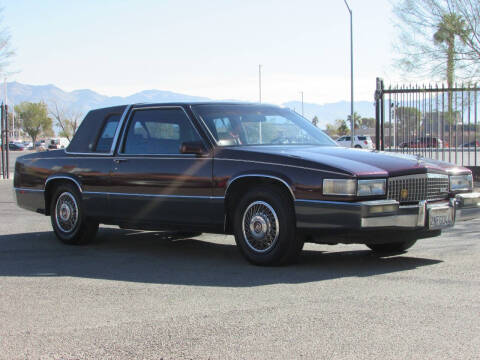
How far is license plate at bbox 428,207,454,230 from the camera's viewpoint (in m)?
6.87

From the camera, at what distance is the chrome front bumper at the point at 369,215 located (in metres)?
6.42

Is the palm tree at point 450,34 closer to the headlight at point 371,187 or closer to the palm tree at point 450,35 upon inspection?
the palm tree at point 450,35

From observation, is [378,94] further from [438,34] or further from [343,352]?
[343,352]

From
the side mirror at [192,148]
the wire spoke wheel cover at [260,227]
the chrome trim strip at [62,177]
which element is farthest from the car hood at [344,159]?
the chrome trim strip at [62,177]

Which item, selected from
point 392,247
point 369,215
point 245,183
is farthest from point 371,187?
point 392,247

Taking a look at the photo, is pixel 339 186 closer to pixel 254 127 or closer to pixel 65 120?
pixel 254 127

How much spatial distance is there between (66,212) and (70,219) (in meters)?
0.11

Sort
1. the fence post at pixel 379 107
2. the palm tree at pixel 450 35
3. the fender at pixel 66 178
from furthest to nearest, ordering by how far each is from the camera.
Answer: the palm tree at pixel 450 35, the fence post at pixel 379 107, the fender at pixel 66 178

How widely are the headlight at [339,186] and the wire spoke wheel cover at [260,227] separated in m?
0.61

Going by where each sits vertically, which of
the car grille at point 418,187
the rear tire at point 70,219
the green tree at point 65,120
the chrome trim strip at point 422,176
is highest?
the green tree at point 65,120

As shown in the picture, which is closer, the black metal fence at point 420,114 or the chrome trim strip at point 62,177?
the chrome trim strip at point 62,177

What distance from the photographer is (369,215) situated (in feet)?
21.1

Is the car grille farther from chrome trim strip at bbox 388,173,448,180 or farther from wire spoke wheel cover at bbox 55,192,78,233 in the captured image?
wire spoke wheel cover at bbox 55,192,78,233

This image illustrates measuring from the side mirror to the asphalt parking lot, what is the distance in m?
1.16
